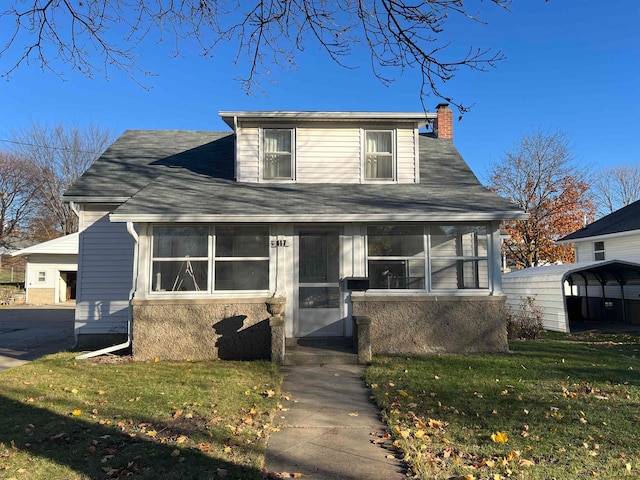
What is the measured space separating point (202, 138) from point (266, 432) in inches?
431

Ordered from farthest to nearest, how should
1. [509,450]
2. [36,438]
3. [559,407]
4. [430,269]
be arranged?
[430,269]
[559,407]
[36,438]
[509,450]

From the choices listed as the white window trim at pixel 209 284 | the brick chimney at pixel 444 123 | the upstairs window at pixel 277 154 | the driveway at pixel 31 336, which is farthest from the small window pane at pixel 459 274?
the driveway at pixel 31 336

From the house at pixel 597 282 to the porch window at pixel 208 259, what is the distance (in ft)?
34.0

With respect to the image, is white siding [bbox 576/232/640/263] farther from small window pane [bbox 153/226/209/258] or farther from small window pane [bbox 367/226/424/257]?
small window pane [bbox 153/226/209/258]

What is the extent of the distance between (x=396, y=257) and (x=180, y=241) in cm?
450

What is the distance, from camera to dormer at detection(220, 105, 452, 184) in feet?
34.3

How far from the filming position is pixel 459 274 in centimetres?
914

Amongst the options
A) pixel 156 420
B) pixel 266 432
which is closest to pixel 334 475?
pixel 266 432

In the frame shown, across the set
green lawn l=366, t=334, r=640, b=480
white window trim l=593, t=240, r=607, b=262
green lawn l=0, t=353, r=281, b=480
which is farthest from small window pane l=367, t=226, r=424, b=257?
white window trim l=593, t=240, r=607, b=262

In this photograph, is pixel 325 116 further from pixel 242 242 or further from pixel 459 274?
pixel 459 274

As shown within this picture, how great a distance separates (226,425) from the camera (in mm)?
4863

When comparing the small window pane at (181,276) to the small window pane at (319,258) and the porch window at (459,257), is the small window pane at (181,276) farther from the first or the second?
the porch window at (459,257)

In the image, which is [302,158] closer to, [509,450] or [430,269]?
[430,269]

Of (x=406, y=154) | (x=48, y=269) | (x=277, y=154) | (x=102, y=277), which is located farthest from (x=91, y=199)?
(x=48, y=269)
